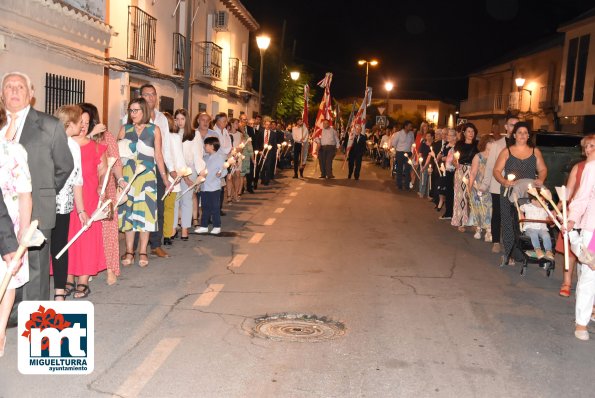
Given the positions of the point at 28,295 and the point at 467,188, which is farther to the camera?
the point at 467,188

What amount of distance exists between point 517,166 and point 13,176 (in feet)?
21.4

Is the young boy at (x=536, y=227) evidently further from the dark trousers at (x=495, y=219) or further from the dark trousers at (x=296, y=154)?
the dark trousers at (x=296, y=154)

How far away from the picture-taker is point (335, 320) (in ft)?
21.0

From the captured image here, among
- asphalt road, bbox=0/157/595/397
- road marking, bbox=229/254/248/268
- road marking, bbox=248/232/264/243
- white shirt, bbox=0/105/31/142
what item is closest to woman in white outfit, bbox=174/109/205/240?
asphalt road, bbox=0/157/595/397

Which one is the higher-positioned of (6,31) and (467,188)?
(6,31)

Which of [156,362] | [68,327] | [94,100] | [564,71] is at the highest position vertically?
[564,71]

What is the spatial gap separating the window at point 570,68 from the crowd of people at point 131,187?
20.9 m

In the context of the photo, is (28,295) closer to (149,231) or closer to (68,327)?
(68,327)

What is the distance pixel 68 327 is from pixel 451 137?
11.6 m

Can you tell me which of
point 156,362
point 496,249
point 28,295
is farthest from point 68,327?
point 496,249

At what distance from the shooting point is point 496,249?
10523 millimetres

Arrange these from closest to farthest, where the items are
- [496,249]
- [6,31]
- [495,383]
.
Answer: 1. [495,383]
2. [496,249]
3. [6,31]

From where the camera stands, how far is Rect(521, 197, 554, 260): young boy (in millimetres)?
8820

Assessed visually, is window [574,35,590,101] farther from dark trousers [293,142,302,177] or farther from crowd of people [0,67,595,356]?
crowd of people [0,67,595,356]
